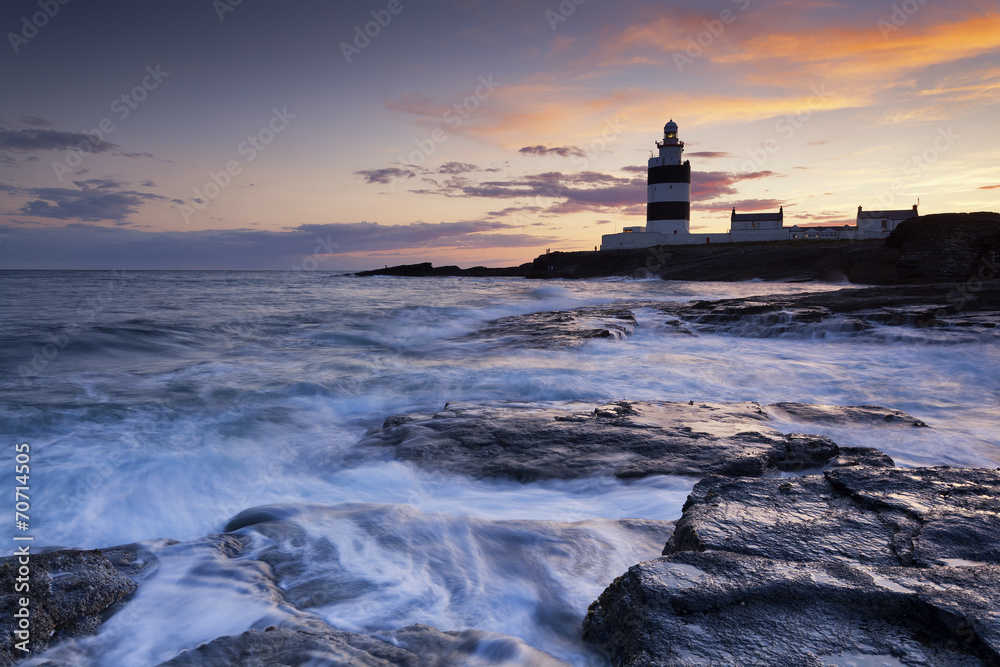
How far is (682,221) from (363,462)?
159 ft

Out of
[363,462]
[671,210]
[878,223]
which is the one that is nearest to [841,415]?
[363,462]

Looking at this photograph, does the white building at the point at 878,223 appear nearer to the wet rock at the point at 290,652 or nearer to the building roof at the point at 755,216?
the building roof at the point at 755,216

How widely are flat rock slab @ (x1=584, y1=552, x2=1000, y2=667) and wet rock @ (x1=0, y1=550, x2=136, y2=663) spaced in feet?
6.90

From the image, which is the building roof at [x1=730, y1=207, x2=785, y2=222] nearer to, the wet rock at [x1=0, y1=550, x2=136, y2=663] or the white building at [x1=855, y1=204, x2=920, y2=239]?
the white building at [x1=855, y1=204, x2=920, y2=239]

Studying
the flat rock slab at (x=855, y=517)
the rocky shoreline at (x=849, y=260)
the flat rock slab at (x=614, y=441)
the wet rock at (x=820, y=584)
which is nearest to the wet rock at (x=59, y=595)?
the wet rock at (x=820, y=584)

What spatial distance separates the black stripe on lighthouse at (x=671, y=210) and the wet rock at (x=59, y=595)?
5027cm

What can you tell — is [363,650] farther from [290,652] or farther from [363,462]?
[363,462]

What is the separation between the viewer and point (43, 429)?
528cm

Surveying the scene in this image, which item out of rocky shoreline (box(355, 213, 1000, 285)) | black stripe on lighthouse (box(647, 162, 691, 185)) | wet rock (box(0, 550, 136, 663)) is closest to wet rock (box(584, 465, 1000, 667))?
wet rock (box(0, 550, 136, 663))

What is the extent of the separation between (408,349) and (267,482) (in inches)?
274

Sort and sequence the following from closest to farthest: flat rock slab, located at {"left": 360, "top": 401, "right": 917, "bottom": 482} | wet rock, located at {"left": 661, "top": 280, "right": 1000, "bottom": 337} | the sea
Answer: the sea
flat rock slab, located at {"left": 360, "top": 401, "right": 917, "bottom": 482}
wet rock, located at {"left": 661, "top": 280, "right": 1000, "bottom": 337}

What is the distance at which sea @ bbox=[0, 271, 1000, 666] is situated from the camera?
243 cm

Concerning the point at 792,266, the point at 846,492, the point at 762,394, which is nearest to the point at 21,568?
the point at 846,492

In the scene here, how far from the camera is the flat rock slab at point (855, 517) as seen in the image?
1.99 m
